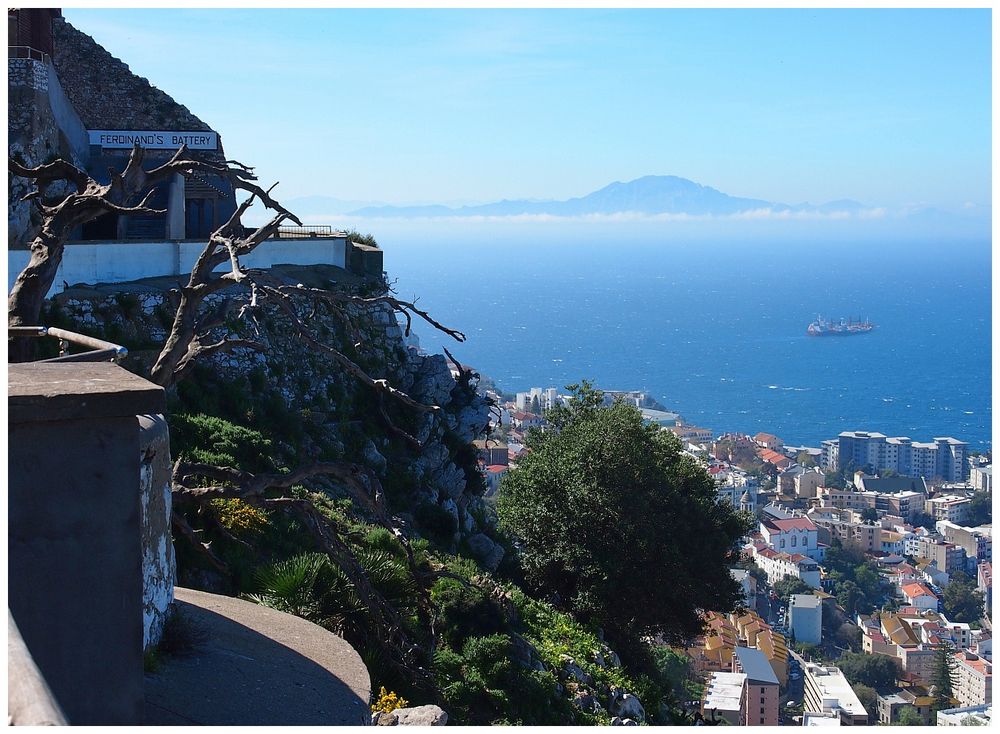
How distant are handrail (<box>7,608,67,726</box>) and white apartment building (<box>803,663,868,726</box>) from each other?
3339 cm

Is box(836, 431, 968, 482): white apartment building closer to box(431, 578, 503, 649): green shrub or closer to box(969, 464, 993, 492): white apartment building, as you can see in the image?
box(969, 464, 993, 492): white apartment building

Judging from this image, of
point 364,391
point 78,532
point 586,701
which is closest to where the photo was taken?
point 78,532

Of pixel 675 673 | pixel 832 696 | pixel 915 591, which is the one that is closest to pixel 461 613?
pixel 675 673

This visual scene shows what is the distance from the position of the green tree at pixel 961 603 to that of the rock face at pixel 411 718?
58.2m

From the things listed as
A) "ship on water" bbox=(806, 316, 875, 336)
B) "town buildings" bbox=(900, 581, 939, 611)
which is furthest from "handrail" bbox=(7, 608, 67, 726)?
"ship on water" bbox=(806, 316, 875, 336)

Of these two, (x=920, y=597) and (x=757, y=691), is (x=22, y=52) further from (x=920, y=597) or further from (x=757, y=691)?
(x=920, y=597)

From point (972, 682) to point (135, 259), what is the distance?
1364 inches

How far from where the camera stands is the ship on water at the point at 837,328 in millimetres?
185750

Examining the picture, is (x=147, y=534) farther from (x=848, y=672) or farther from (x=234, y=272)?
(x=848, y=672)

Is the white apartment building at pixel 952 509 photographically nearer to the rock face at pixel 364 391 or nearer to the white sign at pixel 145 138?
the rock face at pixel 364 391

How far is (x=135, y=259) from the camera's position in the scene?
20000 mm

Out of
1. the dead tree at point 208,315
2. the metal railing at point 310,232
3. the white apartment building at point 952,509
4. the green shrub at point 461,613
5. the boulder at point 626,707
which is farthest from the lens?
the white apartment building at point 952,509

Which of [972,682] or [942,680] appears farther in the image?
[972,682]

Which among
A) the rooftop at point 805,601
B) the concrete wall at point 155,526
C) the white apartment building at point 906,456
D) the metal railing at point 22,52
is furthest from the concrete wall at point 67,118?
→ the white apartment building at point 906,456
